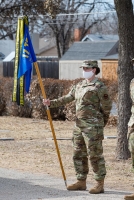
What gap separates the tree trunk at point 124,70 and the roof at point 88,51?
129ft

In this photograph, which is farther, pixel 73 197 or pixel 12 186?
pixel 12 186

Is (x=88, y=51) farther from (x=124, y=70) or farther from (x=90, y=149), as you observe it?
(x=90, y=149)

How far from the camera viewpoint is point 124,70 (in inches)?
455

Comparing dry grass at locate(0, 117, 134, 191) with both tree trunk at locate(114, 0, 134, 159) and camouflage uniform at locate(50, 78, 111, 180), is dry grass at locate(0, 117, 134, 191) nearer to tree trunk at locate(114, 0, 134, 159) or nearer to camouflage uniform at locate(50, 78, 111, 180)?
tree trunk at locate(114, 0, 134, 159)

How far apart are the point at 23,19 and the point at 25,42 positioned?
1.07 ft

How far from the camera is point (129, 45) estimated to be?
11578 mm

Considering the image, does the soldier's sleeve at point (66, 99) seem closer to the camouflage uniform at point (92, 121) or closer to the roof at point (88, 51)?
the camouflage uniform at point (92, 121)

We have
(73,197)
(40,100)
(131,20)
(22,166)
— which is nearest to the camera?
(73,197)

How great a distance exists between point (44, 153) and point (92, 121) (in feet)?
14.3

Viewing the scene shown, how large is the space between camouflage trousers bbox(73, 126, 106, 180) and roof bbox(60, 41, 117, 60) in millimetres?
42758

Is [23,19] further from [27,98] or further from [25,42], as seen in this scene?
[27,98]

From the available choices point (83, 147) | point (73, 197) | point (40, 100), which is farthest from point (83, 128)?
point (40, 100)

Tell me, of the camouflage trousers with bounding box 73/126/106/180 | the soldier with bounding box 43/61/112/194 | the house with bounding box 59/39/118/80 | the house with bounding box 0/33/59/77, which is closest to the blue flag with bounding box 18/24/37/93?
the soldier with bounding box 43/61/112/194

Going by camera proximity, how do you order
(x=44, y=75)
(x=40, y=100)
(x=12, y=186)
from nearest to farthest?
(x=12, y=186) → (x=40, y=100) → (x=44, y=75)
